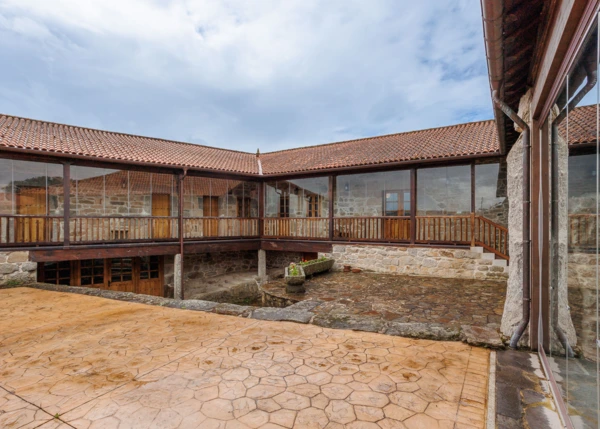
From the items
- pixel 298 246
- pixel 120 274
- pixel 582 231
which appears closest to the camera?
pixel 582 231

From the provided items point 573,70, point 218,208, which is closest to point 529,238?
point 573,70

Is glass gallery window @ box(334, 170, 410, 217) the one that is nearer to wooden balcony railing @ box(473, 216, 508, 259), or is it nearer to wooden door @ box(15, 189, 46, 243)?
wooden balcony railing @ box(473, 216, 508, 259)

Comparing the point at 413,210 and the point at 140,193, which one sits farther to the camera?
the point at 140,193

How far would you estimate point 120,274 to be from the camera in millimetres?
10055

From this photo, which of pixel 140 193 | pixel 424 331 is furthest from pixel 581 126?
pixel 140 193

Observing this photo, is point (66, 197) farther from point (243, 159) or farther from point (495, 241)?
point (495, 241)

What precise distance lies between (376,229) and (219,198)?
6.73m

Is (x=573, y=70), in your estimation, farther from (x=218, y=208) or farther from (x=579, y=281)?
(x=218, y=208)

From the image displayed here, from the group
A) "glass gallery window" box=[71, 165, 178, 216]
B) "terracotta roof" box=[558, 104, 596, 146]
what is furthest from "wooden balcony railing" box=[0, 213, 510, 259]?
"terracotta roof" box=[558, 104, 596, 146]

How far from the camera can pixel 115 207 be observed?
10562 mm

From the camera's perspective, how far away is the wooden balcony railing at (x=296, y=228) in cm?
1085

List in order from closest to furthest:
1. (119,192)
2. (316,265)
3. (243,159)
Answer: (316,265), (119,192), (243,159)

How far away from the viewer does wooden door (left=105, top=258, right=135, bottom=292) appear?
32.3 ft

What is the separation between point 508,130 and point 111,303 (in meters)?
7.26
